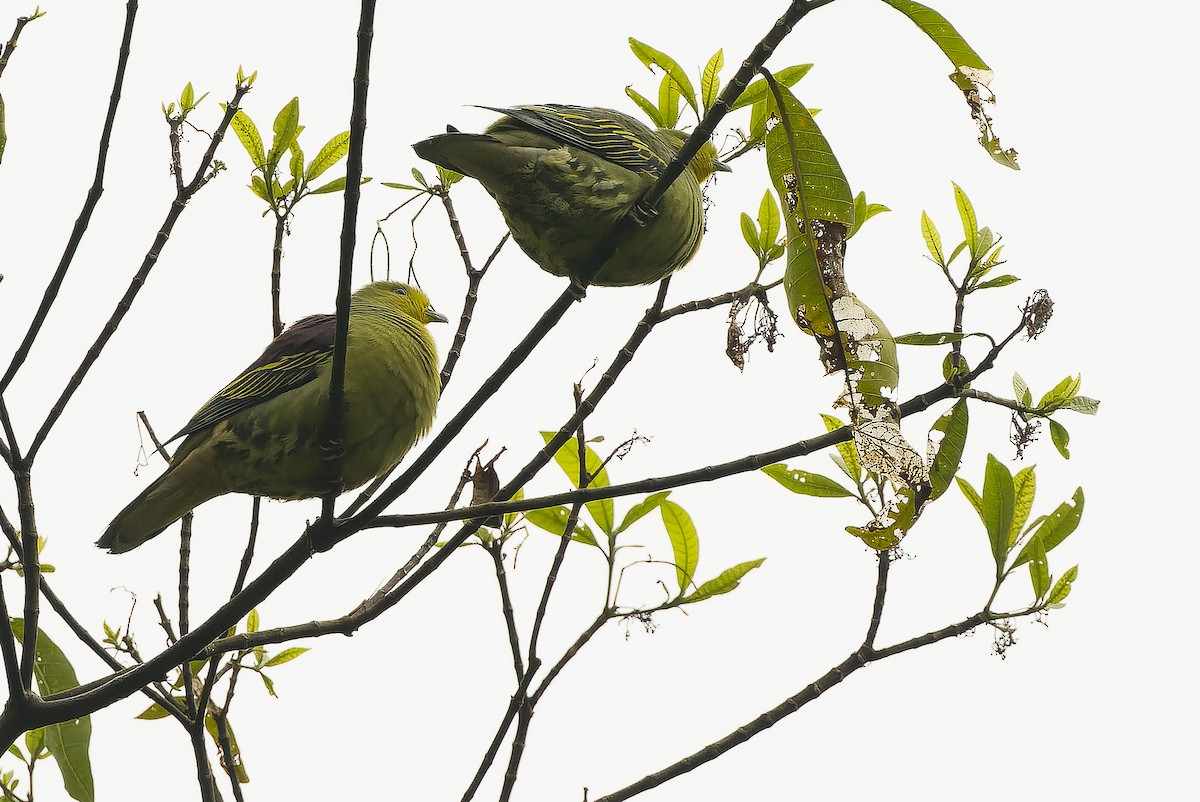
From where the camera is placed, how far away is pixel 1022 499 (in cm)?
340

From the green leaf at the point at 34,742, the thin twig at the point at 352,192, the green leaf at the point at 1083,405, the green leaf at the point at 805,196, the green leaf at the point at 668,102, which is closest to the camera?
the thin twig at the point at 352,192

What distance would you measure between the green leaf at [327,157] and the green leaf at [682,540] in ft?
5.28

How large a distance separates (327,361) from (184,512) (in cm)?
70

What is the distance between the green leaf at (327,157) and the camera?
3688 millimetres

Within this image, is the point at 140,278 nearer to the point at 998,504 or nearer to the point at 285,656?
the point at 285,656

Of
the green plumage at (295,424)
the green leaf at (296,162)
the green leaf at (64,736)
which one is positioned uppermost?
the green leaf at (296,162)

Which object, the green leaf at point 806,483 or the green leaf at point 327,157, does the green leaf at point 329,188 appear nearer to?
the green leaf at point 327,157

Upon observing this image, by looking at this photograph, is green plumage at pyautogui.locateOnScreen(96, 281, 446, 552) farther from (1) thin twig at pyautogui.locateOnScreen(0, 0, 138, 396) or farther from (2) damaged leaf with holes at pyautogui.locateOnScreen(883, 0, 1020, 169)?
(2) damaged leaf with holes at pyautogui.locateOnScreen(883, 0, 1020, 169)

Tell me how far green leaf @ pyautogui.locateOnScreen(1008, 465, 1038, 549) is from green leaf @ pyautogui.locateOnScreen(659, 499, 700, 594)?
988 mm

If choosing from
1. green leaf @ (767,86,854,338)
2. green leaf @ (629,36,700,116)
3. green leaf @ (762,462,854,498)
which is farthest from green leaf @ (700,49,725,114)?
green leaf @ (762,462,854,498)

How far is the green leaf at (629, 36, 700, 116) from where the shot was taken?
3.39 metres

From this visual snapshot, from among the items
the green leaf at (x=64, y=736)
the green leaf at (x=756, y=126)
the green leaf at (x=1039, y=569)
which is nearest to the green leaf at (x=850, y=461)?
the green leaf at (x=1039, y=569)

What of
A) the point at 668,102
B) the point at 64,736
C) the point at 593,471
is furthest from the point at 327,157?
the point at 64,736

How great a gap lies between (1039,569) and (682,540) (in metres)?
1.11
